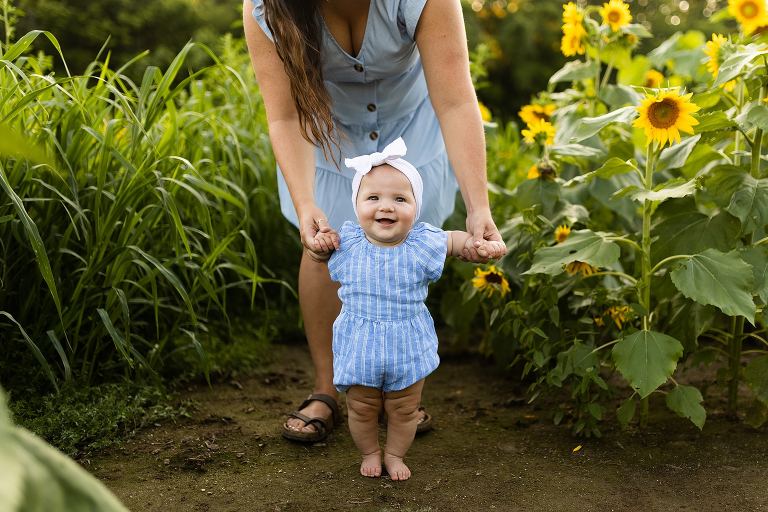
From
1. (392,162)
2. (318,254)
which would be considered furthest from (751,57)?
(318,254)

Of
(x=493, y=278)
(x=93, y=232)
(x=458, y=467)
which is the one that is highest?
(x=93, y=232)

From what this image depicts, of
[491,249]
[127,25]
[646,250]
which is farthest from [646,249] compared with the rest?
[127,25]

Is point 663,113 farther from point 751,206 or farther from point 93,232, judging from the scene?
point 93,232

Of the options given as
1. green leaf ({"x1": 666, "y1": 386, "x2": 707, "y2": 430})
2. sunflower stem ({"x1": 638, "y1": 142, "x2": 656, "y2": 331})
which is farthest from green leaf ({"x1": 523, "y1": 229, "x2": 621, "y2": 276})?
green leaf ({"x1": 666, "y1": 386, "x2": 707, "y2": 430})

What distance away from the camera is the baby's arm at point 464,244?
2.00 meters

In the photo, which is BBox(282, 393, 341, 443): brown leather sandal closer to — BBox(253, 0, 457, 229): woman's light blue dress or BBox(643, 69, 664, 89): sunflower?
BBox(253, 0, 457, 229): woman's light blue dress

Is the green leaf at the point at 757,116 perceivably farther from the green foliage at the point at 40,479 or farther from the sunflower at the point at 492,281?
the green foliage at the point at 40,479

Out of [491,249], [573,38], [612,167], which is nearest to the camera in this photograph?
[491,249]

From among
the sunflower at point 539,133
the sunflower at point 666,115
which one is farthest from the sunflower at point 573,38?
the sunflower at point 666,115

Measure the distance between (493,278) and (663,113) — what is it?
724 mm

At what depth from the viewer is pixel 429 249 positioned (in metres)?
2.04

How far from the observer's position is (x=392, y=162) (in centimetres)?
203

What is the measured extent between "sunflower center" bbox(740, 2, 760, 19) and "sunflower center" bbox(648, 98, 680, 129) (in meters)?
0.61

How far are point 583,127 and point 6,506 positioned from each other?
81.5 inches
